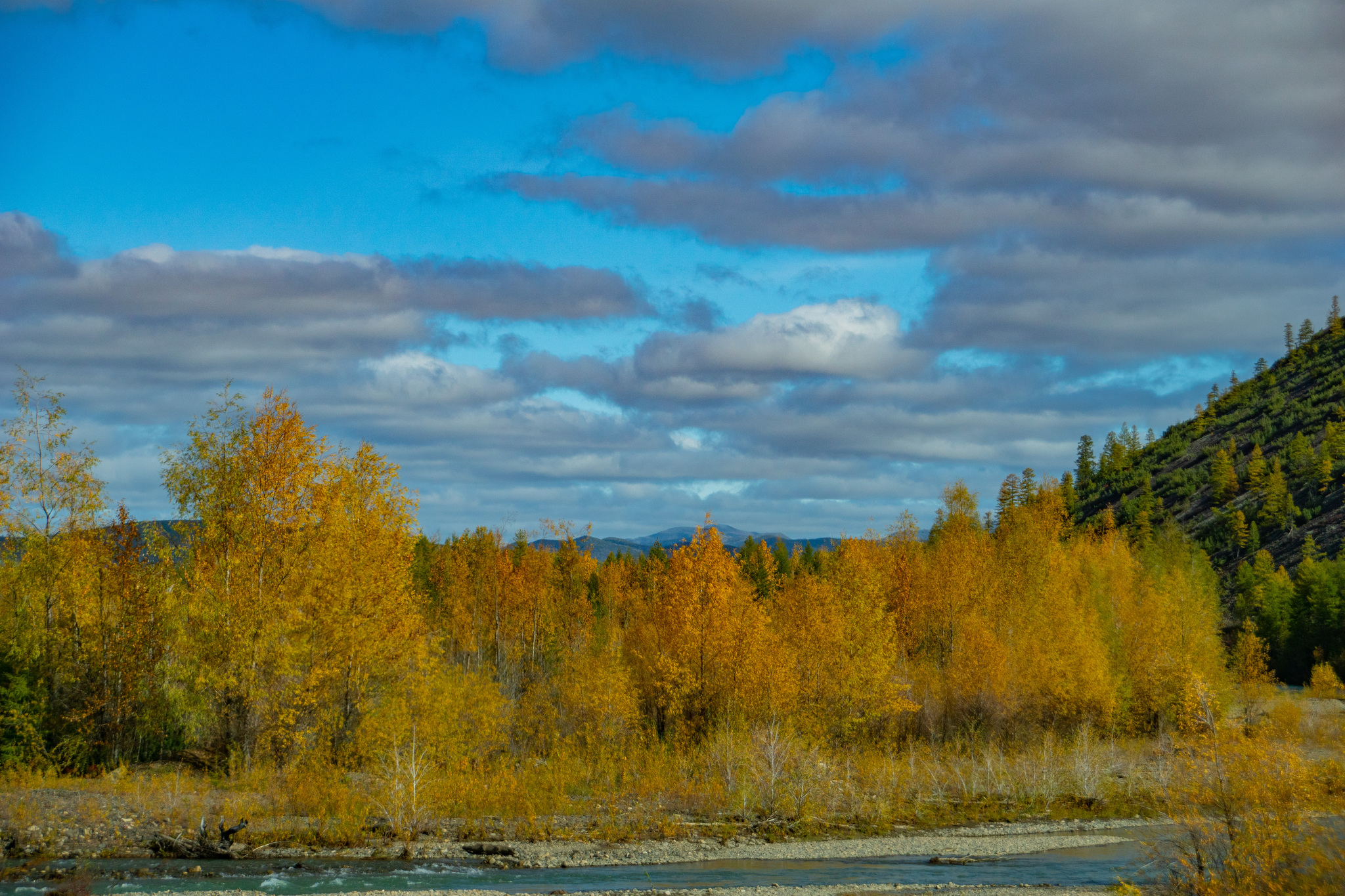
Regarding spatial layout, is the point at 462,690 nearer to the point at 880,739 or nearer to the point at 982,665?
the point at 880,739

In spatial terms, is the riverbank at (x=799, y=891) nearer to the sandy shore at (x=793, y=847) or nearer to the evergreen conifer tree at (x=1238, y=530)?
the sandy shore at (x=793, y=847)

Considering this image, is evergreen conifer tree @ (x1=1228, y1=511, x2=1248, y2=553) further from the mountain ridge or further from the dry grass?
the dry grass

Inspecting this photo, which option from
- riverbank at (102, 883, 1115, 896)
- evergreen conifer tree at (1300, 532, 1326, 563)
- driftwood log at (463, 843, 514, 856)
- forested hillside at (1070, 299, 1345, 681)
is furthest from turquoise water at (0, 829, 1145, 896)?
evergreen conifer tree at (1300, 532, 1326, 563)

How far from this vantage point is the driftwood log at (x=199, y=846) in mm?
31375

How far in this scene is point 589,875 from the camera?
31.9 meters

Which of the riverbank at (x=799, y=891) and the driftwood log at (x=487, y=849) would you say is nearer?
the riverbank at (x=799, y=891)

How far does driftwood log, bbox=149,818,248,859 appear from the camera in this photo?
31375mm

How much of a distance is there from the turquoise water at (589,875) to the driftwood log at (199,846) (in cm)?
47

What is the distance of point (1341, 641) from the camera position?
315ft

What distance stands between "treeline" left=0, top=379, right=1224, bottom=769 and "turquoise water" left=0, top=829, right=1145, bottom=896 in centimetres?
669

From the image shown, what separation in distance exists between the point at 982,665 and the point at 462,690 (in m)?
34.3

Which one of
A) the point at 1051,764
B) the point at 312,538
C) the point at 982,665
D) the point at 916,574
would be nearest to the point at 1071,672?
the point at 982,665

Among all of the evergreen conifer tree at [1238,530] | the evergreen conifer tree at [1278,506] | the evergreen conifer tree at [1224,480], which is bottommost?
the evergreen conifer tree at [1238,530]

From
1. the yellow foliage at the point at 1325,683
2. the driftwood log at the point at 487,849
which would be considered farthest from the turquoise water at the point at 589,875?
the yellow foliage at the point at 1325,683
